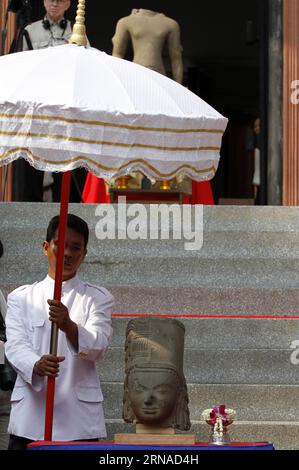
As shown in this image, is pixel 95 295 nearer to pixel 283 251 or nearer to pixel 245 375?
pixel 245 375

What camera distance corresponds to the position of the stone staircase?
9.61 metres

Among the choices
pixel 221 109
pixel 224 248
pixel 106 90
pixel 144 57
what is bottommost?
pixel 106 90

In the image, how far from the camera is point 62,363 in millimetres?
7809

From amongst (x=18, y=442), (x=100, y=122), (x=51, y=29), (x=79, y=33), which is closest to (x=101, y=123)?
(x=100, y=122)

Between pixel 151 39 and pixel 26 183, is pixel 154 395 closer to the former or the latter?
pixel 151 39

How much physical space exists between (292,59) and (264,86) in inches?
21.3

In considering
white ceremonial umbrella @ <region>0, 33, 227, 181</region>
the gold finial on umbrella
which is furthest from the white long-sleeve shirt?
the gold finial on umbrella

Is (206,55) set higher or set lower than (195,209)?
higher

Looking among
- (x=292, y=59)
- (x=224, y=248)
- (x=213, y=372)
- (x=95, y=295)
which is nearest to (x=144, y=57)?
(x=292, y=59)

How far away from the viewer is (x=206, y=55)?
2200cm

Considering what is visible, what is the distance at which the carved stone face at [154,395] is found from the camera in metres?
7.48

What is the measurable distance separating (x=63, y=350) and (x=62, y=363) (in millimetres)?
75

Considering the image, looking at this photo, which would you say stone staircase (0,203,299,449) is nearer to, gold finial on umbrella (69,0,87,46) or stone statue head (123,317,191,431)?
stone statue head (123,317,191,431)

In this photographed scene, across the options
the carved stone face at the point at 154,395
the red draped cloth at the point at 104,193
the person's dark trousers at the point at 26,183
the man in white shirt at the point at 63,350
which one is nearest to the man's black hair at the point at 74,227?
the man in white shirt at the point at 63,350
